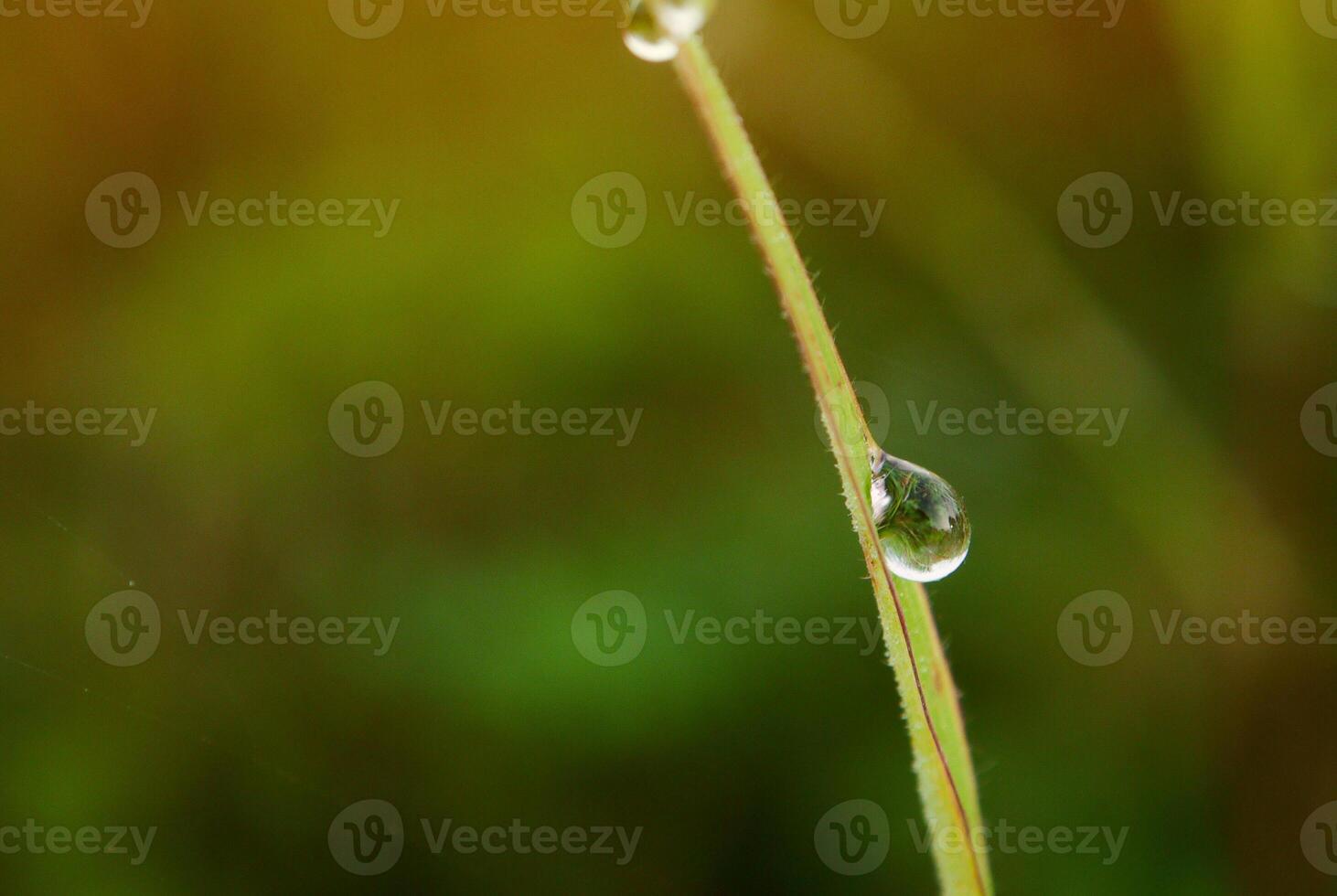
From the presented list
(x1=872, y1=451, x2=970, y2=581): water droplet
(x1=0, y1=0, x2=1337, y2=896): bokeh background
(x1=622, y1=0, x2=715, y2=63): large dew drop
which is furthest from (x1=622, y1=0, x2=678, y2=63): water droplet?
(x1=0, y1=0, x2=1337, y2=896): bokeh background

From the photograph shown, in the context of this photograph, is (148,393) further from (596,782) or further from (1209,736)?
(1209,736)

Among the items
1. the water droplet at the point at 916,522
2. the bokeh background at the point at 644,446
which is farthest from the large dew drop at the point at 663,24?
the bokeh background at the point at 644,446

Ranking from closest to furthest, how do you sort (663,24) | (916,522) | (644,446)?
(663,24), (916,522), (644,446)

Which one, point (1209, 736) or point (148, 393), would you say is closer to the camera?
point (1209, 736)

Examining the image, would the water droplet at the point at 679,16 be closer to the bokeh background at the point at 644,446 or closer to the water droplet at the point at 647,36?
the water droplet at the point at 647,36

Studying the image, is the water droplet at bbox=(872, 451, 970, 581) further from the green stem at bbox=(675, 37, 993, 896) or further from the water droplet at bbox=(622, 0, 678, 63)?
the water droplet at bbox=(622, 0, 678, 63)

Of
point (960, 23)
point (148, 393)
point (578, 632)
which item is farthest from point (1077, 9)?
point (148, 393)

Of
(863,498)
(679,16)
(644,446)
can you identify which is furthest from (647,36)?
(644,446)

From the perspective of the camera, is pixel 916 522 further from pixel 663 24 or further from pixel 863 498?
pixel 663 24
